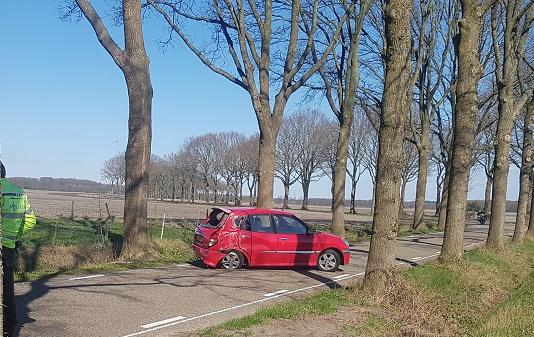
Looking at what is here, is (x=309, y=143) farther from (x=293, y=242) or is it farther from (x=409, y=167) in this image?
(x=293, y=242)

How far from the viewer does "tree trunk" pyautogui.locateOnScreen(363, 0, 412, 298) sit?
10172 millimetres

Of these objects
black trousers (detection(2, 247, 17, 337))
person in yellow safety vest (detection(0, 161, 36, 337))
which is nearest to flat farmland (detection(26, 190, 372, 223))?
black trousers (detection(2, 247, 17, 337))

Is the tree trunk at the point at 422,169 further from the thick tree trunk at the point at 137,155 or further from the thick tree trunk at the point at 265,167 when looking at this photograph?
the thick tree trunk at the point at 137,155

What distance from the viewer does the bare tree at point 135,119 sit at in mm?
14633

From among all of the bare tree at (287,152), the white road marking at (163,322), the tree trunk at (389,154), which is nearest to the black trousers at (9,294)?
the white road marking at (163,322)

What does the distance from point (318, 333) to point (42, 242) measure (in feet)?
33.9

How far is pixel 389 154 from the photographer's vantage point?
10.5 m

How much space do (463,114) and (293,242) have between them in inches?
228

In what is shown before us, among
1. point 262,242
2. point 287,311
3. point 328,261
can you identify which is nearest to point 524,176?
point 328,261

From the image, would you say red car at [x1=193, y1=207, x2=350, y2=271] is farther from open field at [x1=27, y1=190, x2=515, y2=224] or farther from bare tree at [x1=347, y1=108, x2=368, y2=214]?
bare tree at [x1=347, y1=108, x2=368, y2=214]

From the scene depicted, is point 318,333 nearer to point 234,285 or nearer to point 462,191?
point 234,285

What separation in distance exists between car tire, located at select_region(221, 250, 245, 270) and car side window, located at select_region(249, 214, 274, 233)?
73 centimetres

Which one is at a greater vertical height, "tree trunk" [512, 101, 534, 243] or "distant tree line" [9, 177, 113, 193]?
"tree trunk" [512, 101, 534, 243]

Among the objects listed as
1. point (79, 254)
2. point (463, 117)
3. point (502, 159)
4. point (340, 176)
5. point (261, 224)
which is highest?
point (463, 117)
